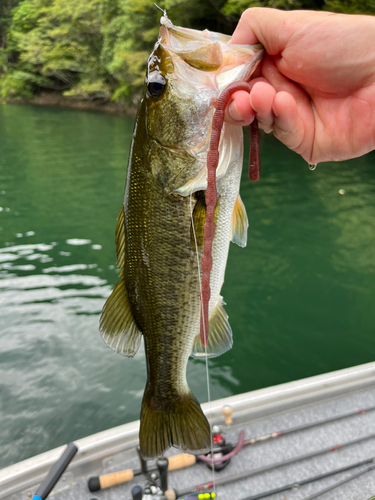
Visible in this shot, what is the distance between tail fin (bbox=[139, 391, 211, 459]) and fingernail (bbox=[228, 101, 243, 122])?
1152 mm

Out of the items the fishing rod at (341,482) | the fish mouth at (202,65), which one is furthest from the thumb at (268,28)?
the fishing rod at (341,482)

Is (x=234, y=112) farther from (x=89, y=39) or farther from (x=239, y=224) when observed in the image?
(x=89, y=39)

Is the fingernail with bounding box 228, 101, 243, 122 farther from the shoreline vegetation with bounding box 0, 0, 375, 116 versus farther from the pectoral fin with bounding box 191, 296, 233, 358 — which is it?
the shoreline vegetation with bounding box 0, 0, 375, 116

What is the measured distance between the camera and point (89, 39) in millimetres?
34031

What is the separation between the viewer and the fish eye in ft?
4.70

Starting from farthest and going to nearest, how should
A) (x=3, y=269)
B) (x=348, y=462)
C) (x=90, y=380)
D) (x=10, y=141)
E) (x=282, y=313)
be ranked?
(x=10, y=141)
(x=3, y=269)
(x=282, y=313)
(x=90, y=380)
(x=348, y=462)

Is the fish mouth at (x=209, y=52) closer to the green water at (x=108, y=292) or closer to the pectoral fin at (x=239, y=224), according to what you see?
the pectoral fin at (x=239, y=224)

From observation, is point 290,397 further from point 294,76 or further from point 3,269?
point 3,269

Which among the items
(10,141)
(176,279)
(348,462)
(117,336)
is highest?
(176,279)

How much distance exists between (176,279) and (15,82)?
4309 cm

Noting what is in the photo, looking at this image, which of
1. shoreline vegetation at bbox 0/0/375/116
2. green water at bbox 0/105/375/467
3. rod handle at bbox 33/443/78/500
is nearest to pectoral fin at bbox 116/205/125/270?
rod handle at bbox 33/443/78/500

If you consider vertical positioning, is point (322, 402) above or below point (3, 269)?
above

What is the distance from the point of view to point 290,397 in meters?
3.07

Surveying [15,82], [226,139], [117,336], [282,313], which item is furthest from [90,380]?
[15,82]
